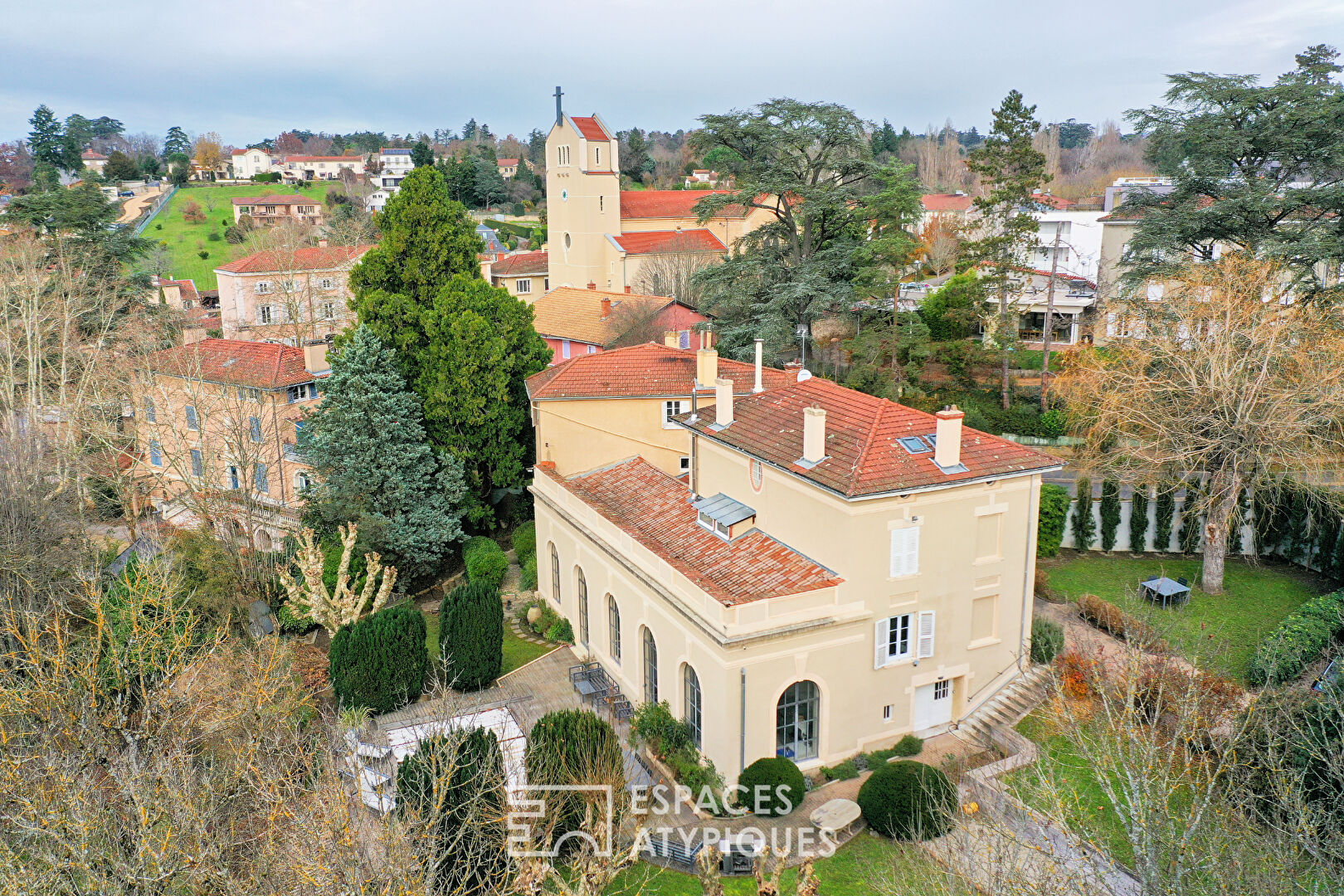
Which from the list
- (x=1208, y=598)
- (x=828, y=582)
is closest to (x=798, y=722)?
(x=828, y=582)

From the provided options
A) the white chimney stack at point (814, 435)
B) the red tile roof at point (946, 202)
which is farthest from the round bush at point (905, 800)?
the red tile roof at point (946, 202)

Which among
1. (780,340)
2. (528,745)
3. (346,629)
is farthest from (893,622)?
(780,340)

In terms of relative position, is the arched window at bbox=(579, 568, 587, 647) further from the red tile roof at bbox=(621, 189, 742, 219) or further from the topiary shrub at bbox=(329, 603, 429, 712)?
the red tile roof at bbox=(621, 189, 742, 219)

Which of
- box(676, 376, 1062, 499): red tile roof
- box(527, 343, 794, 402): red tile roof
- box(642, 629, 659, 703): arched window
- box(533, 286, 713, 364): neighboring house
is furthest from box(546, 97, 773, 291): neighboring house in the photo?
box(642, 629, 659, 703): arched window

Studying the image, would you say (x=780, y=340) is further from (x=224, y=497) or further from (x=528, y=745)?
(x=528, y=745)

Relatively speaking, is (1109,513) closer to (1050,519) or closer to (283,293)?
(1050,519)
